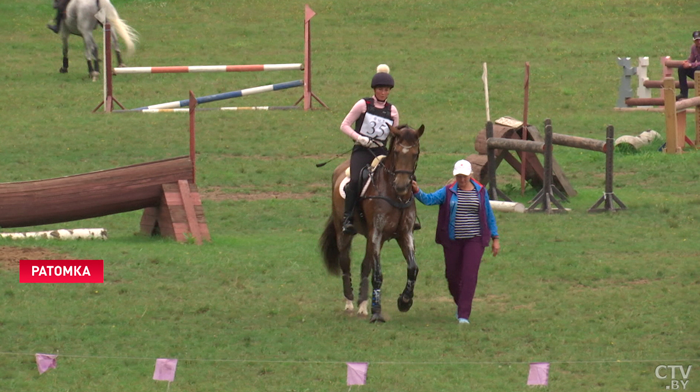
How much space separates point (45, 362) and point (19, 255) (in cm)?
538

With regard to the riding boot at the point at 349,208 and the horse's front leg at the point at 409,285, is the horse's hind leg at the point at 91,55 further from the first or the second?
the horse's front leg at the point at 409,285

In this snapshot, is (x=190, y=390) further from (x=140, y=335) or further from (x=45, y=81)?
(x=45, y=81)

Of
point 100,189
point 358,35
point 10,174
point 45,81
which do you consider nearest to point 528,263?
point 100,189

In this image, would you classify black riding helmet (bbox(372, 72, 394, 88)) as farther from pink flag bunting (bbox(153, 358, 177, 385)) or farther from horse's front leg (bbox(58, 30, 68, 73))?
horse's front leg (bbox(58, 30, 68, 73))

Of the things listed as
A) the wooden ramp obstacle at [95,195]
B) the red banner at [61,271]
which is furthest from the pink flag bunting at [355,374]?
the wooden ramp obstacle at [95,195]

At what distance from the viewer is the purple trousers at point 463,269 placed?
1157 centimetres

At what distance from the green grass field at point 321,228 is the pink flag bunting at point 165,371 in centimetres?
30

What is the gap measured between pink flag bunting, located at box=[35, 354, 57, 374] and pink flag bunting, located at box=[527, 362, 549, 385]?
386cm

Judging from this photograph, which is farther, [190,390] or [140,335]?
[140,335]

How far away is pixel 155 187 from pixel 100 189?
2.52 feet

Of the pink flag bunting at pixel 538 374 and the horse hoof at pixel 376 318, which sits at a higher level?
the pink flag bunting at pixel 538 374

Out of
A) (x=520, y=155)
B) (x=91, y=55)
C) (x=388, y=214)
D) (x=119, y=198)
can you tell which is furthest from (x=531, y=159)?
(x=91, y=55)

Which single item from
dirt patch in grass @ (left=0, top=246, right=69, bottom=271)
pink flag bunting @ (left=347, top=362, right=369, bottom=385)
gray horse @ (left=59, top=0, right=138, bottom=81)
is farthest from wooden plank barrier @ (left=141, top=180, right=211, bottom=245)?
gray horse @ (left=59, top=0, right=138, bottom=81)

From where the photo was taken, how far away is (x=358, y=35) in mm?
35844
